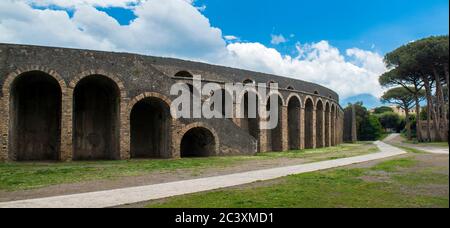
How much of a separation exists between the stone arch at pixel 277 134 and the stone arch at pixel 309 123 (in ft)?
14.9

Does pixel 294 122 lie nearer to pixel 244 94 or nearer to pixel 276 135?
pixel 276 135

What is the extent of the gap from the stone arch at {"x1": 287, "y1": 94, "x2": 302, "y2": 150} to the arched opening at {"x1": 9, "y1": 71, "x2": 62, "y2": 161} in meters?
16.0

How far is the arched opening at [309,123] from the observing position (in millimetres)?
29891

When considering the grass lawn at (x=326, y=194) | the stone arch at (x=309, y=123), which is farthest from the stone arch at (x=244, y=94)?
the grass lawn at (x=326, y=194)

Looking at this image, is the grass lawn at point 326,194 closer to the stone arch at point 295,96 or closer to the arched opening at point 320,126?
the stone arch at point 295,96

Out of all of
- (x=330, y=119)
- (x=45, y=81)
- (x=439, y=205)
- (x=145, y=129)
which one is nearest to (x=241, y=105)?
(x=145, y=129)

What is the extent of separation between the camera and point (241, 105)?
23750mm

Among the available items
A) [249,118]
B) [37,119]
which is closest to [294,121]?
[249,118]

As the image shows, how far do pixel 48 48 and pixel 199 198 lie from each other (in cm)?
1179

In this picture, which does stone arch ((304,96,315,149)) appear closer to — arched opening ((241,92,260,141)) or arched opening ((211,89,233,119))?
arched opening ((241,92,260,141))

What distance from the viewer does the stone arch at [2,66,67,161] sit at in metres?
16.8

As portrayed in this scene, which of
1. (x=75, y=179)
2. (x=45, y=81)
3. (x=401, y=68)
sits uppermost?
(x=401, y=68)

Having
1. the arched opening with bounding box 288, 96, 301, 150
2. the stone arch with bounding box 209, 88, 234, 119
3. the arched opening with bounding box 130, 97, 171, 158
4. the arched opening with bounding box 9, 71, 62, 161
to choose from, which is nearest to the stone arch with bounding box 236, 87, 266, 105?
the stone arch with bounding box 209, 88, 234, 119

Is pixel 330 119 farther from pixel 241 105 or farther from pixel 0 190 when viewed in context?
pixel 0 190
